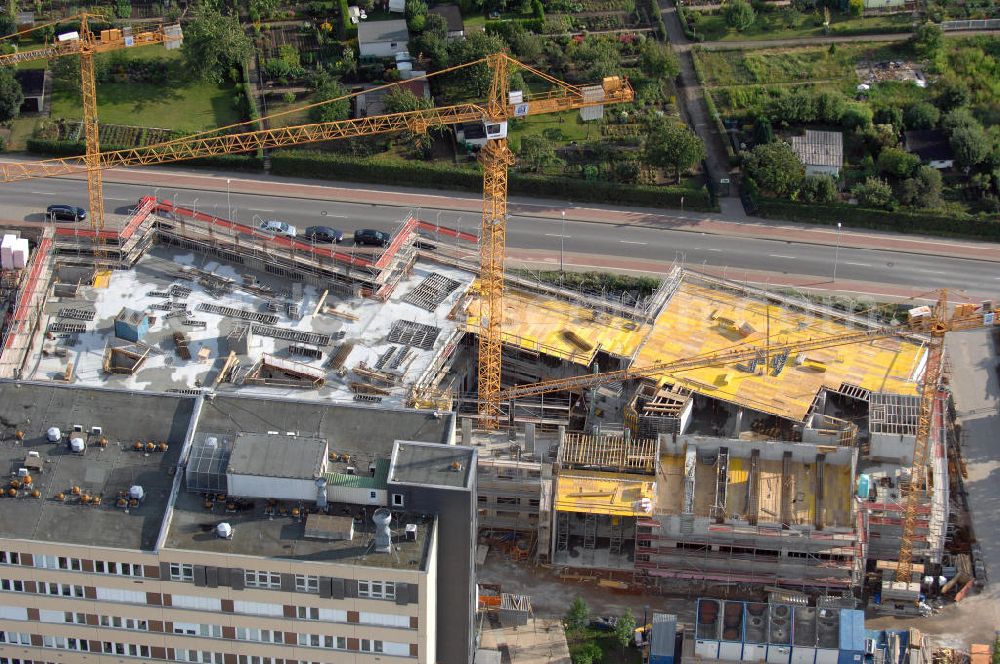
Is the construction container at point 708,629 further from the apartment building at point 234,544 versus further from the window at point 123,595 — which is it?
the window at point 123,595

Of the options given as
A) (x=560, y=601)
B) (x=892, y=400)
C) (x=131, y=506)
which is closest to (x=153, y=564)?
(x=131, y=506)

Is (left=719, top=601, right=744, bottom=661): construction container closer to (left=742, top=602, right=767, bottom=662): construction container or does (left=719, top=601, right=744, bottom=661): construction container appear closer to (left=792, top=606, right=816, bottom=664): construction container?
(left=742, top=602, right=767, bottom=662): construction container

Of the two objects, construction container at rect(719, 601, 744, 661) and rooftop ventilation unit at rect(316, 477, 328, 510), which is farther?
construction container at rect(719, 601, 744, 661)

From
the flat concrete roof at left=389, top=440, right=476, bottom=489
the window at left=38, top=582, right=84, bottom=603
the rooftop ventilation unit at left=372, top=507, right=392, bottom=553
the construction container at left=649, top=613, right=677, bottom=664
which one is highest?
the flat concrete roof at left=389, top=440, right=476, bottom=489

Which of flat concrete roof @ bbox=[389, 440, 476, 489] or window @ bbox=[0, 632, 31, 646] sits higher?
flat concrete roof @ bbox=[389, 440, 476, 489]

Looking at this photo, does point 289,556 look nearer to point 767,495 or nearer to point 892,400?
point 767,495

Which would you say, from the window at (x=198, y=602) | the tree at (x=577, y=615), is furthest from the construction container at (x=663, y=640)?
the window at (x=198, y=602)

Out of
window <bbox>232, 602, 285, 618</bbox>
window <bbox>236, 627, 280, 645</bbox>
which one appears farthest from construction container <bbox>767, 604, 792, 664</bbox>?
window <bbox>232, 602, 285, 618</bbox>
